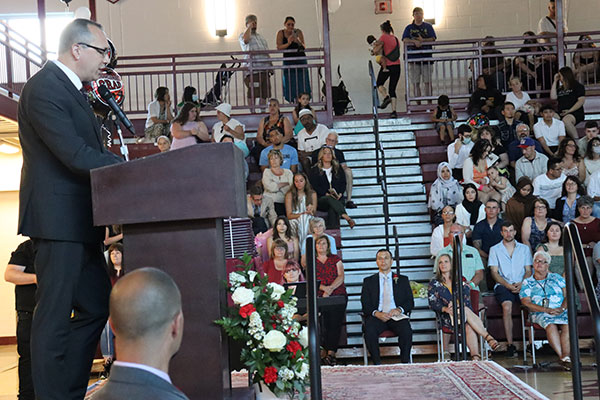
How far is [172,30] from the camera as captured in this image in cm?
1602

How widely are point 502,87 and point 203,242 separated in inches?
459

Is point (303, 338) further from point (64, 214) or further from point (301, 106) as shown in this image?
point (301, 106)

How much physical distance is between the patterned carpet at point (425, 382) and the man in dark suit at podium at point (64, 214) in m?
1.39

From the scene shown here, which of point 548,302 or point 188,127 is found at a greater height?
point 188,127

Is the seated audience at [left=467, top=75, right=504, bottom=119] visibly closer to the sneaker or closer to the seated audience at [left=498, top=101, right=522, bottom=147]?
the seated audience at [left=498, top=101, right=522, bottom=147]

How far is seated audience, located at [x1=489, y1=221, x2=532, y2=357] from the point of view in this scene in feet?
28.0

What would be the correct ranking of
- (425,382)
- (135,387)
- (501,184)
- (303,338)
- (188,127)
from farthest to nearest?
(188,127)
(501,184)
(425,382)
(303,338)
(135,387)

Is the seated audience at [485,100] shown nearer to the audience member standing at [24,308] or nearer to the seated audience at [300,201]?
the seated audience at [300,201]

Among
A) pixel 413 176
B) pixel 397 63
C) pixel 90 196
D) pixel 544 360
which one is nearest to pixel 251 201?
pixel 413 176

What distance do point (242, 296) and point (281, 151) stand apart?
8.07m

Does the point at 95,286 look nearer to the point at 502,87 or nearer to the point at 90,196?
the point at 90,196

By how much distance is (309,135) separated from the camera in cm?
1158

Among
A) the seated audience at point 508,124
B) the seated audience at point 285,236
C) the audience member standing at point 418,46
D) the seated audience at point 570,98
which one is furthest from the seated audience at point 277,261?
the audience member standing at point 418,46

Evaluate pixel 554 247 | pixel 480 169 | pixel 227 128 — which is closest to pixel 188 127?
pixel 227 128
